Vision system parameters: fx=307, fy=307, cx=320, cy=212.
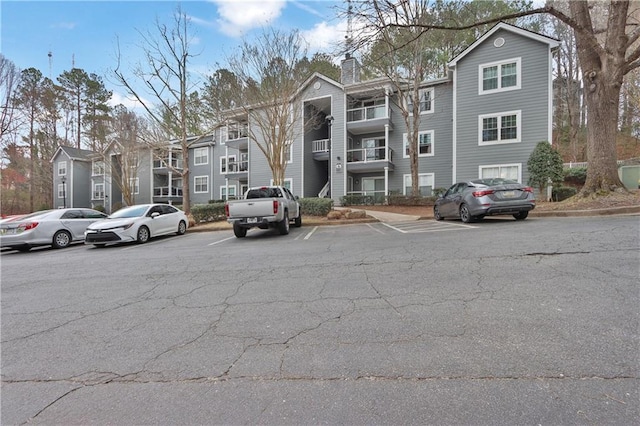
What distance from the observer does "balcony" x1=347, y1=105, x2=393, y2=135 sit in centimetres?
2189

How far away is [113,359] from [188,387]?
0.98 meters

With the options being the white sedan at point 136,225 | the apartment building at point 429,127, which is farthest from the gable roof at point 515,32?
the white sedan at point 136,225

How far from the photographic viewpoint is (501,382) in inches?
83.6

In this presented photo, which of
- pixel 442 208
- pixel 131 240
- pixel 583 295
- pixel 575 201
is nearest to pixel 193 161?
pixel 131 240

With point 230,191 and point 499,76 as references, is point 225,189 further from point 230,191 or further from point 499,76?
point 499,76

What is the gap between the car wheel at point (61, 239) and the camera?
1098 cm

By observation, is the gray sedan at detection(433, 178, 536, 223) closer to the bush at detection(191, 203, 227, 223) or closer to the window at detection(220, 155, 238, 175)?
the bush at detection(191, 203, 227, 223)

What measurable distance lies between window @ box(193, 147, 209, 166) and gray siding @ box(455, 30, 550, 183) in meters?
24.6

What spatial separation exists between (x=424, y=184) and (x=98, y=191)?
3859 cm

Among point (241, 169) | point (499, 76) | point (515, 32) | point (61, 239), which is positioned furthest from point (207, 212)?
point (515, 32)

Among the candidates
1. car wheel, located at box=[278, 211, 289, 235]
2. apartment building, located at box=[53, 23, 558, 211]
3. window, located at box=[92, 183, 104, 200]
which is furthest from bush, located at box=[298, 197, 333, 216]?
window, located at box=[92, 183, 104, 200]

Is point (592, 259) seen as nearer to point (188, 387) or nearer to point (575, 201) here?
point (188, 387)

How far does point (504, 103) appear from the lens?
18.4m

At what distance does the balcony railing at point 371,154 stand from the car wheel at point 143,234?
1552 cm
